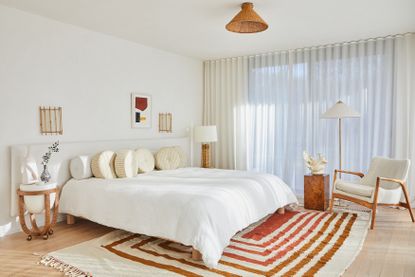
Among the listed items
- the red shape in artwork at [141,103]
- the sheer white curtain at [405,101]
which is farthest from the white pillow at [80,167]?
the sheer white curtain at [405,101]

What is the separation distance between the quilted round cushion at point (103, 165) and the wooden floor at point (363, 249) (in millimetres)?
609

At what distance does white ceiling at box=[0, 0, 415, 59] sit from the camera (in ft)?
11.3

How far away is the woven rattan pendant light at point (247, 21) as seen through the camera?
10.7 feet

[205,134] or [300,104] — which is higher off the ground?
[300,104]

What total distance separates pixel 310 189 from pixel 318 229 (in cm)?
94

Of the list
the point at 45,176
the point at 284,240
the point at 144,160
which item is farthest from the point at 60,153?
the point at 284,240

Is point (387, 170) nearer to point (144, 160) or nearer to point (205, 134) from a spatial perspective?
point (205, 134)

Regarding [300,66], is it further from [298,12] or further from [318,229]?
[318,229]

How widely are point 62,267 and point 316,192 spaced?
10.7 ft

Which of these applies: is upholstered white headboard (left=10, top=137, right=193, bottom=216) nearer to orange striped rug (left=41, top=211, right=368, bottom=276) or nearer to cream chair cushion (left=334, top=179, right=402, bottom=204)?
orange striped rug (left=41, top=211, right=368, bottom=276)

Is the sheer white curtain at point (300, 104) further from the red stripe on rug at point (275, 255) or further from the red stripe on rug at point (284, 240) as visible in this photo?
the red stripe on rug at point (275, 255)

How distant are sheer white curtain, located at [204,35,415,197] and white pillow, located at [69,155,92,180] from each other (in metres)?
2.88

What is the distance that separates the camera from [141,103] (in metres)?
5.06

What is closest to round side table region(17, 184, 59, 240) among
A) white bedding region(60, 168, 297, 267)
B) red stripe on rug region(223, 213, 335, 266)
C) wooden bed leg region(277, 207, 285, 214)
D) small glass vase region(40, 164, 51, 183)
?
small glass vase region(40, 164, 51, 183)
